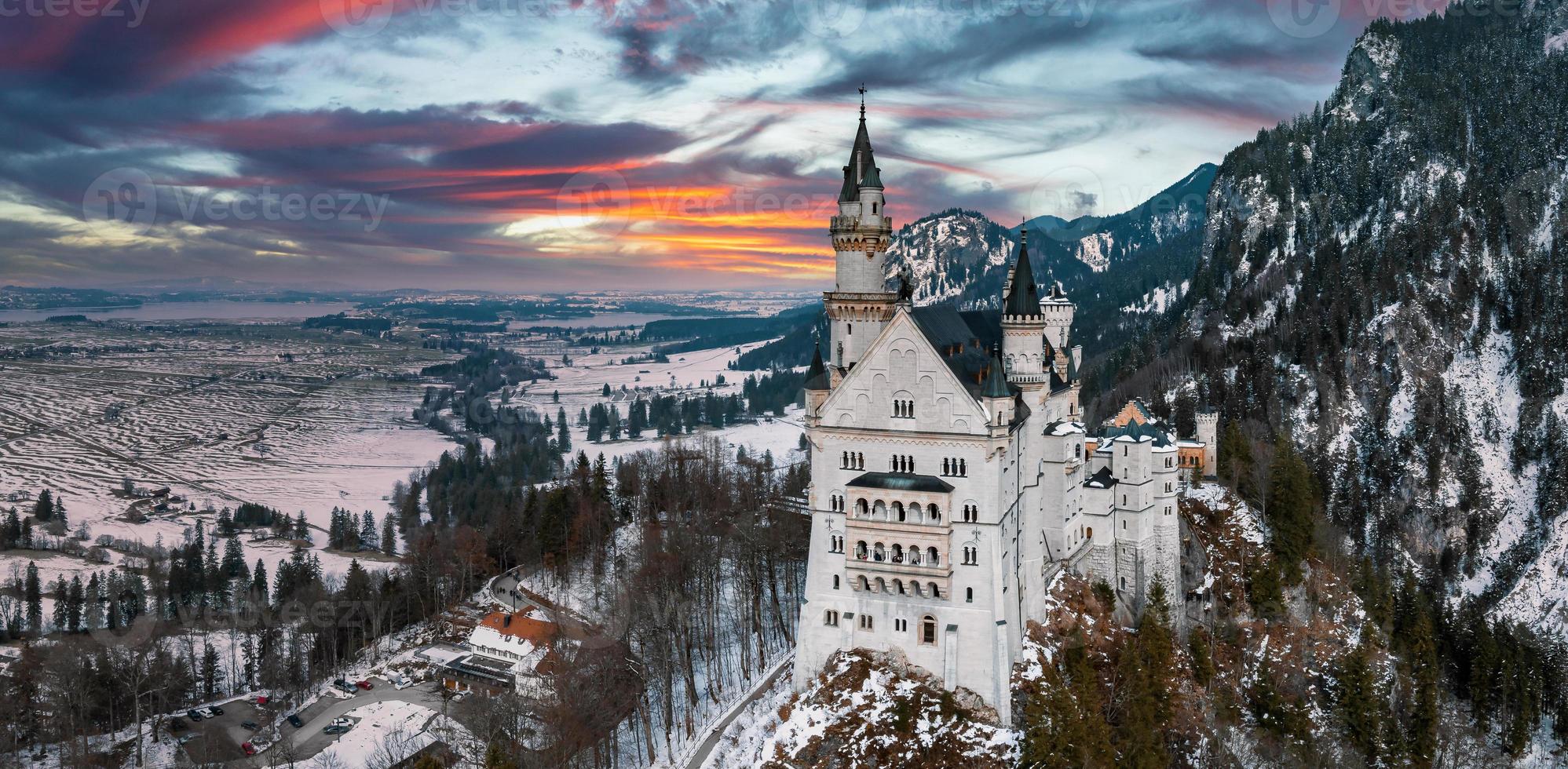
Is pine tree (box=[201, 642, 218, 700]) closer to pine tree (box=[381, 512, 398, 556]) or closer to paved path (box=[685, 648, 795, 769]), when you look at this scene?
pine tree (box=[381, 512, 398, 556])

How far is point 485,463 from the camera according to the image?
157125 mm

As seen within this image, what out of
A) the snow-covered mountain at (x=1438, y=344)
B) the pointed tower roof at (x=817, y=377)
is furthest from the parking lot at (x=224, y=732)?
the snow-covered mountain at (x=1438, y=344)

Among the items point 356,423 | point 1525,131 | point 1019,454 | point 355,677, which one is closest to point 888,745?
point 1019,454

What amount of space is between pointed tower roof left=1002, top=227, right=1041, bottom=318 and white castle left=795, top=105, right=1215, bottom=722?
10cm

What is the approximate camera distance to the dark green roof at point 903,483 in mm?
53344

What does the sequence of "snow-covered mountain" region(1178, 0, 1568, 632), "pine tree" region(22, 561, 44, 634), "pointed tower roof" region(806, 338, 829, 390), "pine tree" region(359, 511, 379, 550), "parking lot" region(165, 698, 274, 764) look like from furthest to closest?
1. "snow-covered mountain" region(1178, 0, 1568, 632)
2. "pine tree" region(359, 511, 379, 550)
3. "pine tree" region(22, 561, 44, 634)
4. "parking lot" region(165, 698, 274, 764)
5. "pointed tower roof" region(806, 338, 829, 390)

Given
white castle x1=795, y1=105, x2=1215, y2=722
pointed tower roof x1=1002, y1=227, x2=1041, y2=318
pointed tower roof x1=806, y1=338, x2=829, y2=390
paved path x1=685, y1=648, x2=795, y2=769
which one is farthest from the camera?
pointed tower roof x1=1002, y1=227, x2=1041, y2=318

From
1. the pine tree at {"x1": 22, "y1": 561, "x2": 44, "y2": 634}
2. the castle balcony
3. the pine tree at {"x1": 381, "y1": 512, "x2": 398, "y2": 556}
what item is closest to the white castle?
the castle balcony

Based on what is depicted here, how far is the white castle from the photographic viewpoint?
175 feet

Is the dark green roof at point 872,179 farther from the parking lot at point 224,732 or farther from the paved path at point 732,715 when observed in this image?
the parking lot at point 224,732

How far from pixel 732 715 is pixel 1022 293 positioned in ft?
103

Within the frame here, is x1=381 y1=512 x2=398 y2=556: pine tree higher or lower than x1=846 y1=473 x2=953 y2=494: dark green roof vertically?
lower

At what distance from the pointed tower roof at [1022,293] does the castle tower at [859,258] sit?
7.19 m

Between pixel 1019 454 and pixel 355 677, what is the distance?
5789cm
